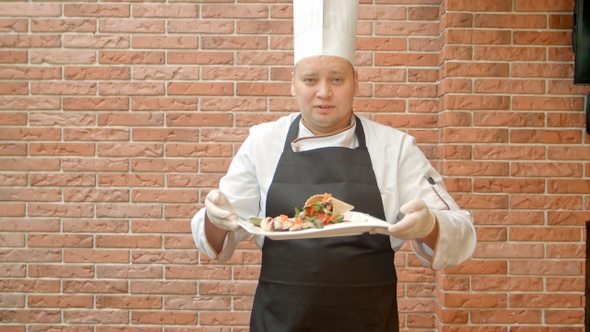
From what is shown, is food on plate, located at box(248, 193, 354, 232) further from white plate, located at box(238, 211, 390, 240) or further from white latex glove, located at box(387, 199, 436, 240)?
white latex glove, located at box(387, 199, 436, 240)

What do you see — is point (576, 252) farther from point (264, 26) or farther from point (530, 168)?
point (264, 26)

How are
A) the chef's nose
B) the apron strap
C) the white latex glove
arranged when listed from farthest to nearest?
A: the apron strap < the chef's nose < the white latex glove

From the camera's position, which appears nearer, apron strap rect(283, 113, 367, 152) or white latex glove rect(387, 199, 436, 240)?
white latex glove rect(387, 199, 436, 240)

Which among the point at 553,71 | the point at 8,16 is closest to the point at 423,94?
the point at 553,71

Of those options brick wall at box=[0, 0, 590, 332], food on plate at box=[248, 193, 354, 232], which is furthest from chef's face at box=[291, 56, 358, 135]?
brick wall at box=[0, 0, 590, 332]

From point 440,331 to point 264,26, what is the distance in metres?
1.71

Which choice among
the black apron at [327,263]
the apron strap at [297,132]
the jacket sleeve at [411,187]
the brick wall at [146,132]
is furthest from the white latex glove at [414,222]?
the brick wall at [146,132]

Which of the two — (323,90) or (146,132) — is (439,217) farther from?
(146,132)

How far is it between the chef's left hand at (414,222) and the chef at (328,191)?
0.33ft

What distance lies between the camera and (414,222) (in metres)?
1.61

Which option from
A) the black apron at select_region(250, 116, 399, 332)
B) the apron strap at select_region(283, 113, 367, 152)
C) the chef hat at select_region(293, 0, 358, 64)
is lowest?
the black apron at select_region(250, 116, 399, 332)

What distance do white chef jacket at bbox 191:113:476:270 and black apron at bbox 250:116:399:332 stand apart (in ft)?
0.11

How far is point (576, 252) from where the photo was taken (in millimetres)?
3031

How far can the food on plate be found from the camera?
1.73 m
